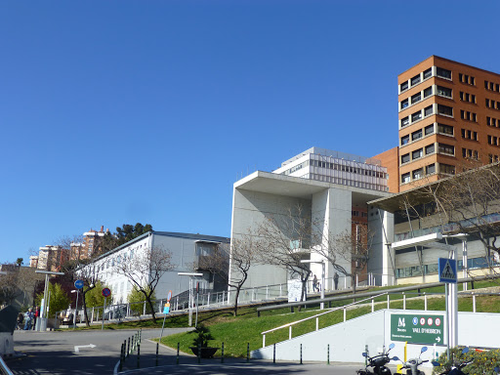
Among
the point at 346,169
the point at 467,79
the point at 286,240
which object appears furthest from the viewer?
the point at 346,169

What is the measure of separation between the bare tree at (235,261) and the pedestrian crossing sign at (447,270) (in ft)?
89.8

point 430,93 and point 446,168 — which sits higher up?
point 430,93

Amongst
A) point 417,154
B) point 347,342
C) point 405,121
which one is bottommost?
point 347,342

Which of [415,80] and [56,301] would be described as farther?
[415,80]

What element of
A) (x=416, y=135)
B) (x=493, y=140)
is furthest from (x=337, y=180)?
(x=493, y=140)

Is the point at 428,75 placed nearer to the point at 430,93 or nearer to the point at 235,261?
the point at 430,93

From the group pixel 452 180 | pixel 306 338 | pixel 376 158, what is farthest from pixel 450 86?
pixel 306 338

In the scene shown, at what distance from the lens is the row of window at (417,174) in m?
64.0

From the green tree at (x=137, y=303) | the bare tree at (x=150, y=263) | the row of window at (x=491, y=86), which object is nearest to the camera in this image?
the green tree at (x=137, y=303)

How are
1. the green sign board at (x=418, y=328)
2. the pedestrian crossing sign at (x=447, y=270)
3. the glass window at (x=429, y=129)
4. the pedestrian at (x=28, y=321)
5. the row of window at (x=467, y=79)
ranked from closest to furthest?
1. the pedestrian crossing sign at (x=447, y=270)
2. the green sign board at (x=418, y=328)
3. the pedestrian at (x=28, y=321)
4. the glass window at (x=429, y=129)
5. the row of window at (x=467, y=79)

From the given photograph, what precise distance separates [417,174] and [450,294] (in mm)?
55893

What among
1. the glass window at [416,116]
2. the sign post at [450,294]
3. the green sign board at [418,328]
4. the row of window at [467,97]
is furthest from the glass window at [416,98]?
the sign post at [450,294]

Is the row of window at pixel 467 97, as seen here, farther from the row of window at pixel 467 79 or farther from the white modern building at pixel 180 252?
the white modern building at pixel 180 252

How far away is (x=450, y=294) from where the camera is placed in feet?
42.8
